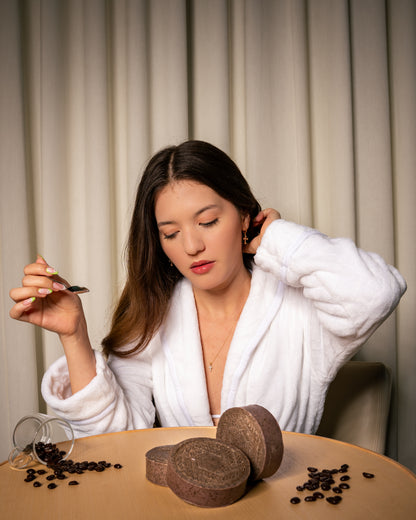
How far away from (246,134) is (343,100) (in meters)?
0.40

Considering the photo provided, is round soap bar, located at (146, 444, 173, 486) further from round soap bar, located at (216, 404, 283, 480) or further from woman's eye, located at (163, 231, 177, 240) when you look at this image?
woman's eye, located at (163, 231, 177, 240)

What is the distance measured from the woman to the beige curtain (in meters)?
0.49

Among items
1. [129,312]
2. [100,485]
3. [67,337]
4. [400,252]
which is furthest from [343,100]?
[100,485]

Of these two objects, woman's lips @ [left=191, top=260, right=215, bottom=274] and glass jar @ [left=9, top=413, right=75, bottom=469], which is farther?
woman's lips @ [left=191, top=260, right=215, bottom=274]

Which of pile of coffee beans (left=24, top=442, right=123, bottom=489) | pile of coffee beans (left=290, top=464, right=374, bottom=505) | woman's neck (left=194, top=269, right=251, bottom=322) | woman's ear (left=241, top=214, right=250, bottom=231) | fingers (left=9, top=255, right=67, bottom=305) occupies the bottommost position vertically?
pile of coffee beans (left=24, top=442, right=123, bottom=489)

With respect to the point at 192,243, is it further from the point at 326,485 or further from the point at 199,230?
the point at 326,485

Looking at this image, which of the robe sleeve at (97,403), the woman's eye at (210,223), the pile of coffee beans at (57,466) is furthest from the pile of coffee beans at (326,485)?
the woman's eye at (210,223)

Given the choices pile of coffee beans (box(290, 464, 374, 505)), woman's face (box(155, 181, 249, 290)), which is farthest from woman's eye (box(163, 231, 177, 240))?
pile of coffee beans (box(290, 464, 374, 505))

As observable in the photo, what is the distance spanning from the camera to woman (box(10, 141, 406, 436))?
1.29 metres

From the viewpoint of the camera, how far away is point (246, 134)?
2045mm

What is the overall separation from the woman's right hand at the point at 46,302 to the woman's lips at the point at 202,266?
33 centimetres

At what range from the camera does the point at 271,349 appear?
1.50 metres

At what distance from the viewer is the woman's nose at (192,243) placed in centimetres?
139

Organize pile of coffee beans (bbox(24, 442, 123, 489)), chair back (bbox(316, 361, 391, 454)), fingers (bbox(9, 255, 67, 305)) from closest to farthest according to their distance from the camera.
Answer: pile of coffee beans (bbox(24, 442, 123, 489)) → fingers (bbox(9, 255, 67, 305)) → chair back (bbox(316, 361, 391, 454))
